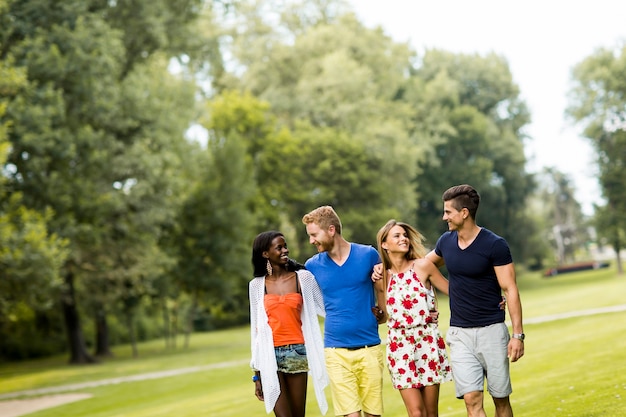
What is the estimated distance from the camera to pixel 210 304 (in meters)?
41.9

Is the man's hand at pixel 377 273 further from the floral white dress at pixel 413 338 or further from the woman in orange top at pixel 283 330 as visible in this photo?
the woman in orange top at pixel 283 330

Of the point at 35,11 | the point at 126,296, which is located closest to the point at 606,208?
the point at 126,296

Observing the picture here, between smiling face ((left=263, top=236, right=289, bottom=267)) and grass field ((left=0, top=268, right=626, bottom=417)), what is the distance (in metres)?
4.49

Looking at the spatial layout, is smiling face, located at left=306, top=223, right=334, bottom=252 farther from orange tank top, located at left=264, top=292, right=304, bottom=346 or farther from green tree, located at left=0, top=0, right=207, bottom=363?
green tree, located at left=0, top=0, right=207, bottom=363

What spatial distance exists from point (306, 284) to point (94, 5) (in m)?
29.0

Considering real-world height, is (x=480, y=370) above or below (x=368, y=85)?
below

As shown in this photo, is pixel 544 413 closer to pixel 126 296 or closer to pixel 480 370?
pixel 480 370

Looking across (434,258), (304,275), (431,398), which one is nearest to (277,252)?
(304,275)

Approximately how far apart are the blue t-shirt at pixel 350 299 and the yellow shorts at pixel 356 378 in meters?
0.08

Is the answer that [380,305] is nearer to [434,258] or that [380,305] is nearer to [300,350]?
[434,258]

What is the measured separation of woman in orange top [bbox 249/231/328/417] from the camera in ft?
25.1

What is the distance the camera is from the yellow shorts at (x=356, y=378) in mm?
7633

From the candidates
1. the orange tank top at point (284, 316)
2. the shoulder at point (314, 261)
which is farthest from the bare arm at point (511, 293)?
the orange tank top at point (284, 316)

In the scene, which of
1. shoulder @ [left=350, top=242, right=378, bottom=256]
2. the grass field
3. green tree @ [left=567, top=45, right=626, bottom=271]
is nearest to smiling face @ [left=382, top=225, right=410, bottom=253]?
shoulder @ [left=350, top=242, right=378, bottom=256]
